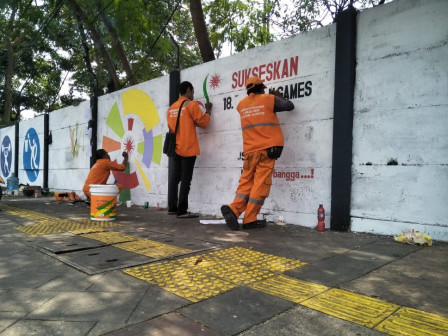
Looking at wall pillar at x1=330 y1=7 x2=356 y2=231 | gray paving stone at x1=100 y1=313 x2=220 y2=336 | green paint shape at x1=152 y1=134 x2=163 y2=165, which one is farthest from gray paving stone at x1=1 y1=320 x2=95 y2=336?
green paint shape at x1=152 y1=134 x2=163 y2=165

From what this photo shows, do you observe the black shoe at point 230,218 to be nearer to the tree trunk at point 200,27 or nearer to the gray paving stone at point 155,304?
the gray paving stone at point 155,304

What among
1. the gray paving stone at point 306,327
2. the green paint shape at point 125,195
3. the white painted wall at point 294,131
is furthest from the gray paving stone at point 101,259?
the green paint shape at point 125,195

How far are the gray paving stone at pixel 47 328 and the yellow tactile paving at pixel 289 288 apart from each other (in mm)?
1163

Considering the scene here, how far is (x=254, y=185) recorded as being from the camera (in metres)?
4.61

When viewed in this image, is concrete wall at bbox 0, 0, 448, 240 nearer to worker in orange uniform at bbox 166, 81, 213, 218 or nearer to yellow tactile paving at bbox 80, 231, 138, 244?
worker in orange uniform at bbox 166, 81, 213, 218

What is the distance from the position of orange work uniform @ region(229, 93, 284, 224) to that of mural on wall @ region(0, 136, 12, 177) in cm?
1384

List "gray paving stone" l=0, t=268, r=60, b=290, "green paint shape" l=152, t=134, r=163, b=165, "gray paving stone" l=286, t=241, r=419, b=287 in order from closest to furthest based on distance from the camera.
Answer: "gray paving stone" l=0, t=268, r=60, b=290, "gray paving stone" l=286, t=241, r=419, b=287, "green paint shape" l=152, t=134, r=163, b=165

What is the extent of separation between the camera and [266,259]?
3.19m

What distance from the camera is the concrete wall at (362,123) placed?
384 cm

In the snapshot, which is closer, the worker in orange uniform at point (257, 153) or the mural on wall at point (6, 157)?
the worker in orange uniform at point (257, 153)

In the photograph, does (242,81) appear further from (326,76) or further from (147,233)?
(147,233)

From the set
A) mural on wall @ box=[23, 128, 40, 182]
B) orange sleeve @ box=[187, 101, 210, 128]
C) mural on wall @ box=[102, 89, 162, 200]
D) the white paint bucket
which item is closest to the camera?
the white paint bucket

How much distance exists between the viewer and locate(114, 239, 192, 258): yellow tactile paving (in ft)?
11.2

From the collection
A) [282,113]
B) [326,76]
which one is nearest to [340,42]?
[326,76]
